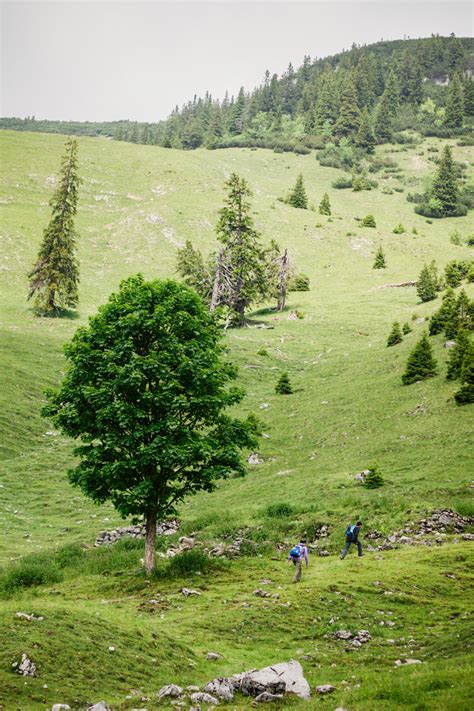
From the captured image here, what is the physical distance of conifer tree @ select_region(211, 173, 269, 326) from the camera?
240 feet

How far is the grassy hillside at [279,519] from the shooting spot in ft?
43.8

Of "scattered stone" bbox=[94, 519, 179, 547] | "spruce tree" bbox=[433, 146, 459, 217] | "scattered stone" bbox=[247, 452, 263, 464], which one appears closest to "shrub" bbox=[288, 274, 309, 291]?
"scattered stone" bbox=[247, 452, 263, 464]

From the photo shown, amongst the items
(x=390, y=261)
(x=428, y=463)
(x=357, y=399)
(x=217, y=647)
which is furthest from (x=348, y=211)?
(x=217, y=647)

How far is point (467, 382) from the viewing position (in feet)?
112

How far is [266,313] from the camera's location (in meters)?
83.8

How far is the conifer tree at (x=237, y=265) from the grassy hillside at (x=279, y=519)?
4773mm

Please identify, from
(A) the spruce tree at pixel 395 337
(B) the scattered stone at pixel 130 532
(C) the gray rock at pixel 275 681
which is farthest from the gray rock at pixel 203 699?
(A) the spruce tree at pixel 395 337

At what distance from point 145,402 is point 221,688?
1171cm

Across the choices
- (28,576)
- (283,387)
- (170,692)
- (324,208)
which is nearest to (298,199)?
(324,208)

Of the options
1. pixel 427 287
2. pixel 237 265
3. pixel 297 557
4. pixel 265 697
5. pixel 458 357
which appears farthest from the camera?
pixel 237 265

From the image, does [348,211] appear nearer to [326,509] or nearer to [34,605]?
[326,509]

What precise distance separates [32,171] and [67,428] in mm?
115559

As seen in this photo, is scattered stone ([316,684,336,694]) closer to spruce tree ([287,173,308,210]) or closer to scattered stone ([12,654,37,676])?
scattered stone ([12,654,37,676])

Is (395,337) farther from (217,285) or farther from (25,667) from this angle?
(25,667)
